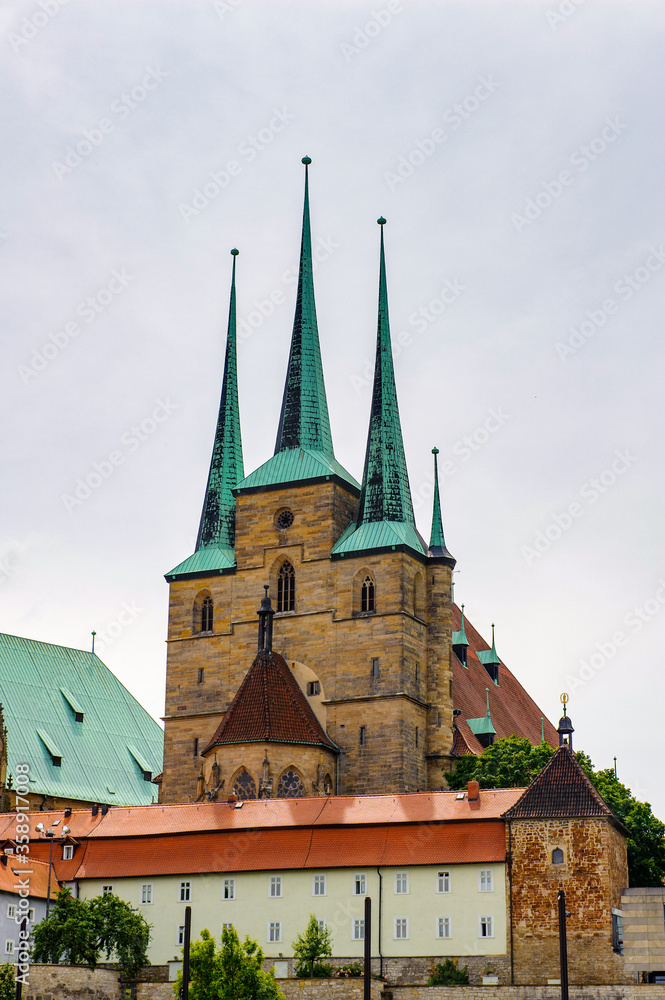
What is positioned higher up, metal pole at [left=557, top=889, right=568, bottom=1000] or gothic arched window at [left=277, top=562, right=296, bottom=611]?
gothic arched window at [left=277, top=562, right=296, bottom=611]

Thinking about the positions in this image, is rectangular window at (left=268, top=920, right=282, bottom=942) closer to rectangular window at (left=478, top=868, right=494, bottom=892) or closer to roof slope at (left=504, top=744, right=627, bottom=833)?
rectangular window at (left=478, top=868, right=494, bottom=892)

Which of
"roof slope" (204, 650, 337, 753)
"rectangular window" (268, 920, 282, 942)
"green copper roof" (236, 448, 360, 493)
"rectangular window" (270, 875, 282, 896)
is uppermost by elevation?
"green copper roof" (236, 448, 360, 493)

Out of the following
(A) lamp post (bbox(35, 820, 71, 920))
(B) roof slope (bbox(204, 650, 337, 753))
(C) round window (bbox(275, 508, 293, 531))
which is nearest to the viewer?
(A) lamp post (bbox(35, 820, 71, 920))

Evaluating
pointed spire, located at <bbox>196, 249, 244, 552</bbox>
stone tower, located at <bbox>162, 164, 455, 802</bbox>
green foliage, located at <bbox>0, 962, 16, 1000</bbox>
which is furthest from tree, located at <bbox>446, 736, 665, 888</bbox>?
green foliage, located at <bbox>0, 962, 16, 1000</bbox>

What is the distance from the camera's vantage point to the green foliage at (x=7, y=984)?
57.6 meters

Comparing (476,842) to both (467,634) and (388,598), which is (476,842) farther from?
(467,634)

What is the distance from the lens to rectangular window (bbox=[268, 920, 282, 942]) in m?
64.2

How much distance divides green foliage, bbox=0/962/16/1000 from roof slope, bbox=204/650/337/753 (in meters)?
21.0

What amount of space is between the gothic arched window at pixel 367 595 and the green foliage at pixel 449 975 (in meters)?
25.4

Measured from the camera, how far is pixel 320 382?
91.8 meters

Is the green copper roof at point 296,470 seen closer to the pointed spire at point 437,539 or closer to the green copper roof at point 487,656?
the pointed spire at point 437,539

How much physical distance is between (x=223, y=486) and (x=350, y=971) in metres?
37.6

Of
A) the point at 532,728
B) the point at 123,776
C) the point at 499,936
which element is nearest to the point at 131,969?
the point at 499,936

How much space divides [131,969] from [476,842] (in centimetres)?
1407
